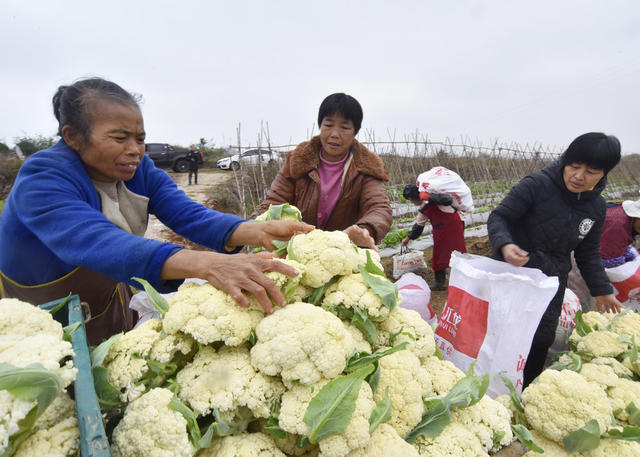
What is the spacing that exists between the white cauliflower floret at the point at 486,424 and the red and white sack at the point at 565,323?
1810 millimetres

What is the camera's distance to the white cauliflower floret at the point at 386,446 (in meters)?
0.96

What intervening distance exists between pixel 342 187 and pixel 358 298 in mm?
1372

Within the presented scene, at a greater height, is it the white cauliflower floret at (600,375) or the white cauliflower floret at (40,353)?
the white cauliflower floret at (40,353)

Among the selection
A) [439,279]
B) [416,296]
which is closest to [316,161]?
[416,296]

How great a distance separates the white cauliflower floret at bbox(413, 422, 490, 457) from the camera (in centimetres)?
104

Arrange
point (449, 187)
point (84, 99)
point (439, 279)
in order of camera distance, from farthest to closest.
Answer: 1. point (439, 279)
2. point (449, 187)
3. point (84, 99)

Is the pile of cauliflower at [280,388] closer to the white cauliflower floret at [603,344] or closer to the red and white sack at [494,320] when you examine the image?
the red and white sack at [494,320]

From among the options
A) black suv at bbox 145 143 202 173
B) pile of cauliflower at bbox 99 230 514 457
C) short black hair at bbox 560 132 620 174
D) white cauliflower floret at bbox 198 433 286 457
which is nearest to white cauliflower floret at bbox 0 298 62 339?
pile of cauliflower at bbox 99 230 514 457

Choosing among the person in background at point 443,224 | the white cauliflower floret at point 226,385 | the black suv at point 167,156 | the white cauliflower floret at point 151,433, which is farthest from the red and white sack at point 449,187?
the black suv at point 167,156

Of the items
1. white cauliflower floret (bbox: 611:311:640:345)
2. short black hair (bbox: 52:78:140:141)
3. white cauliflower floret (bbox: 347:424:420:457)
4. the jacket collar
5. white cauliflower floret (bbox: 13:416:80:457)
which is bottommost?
white cauliflower floret (bbox: 611:311:640:345)

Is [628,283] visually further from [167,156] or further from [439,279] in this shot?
[167,156]

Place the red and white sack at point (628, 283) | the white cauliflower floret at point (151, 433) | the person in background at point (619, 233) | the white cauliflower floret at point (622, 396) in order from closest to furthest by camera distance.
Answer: the white cauliflower floret at point (151, 433)
the white cauliflower floret at point (622, 396)
the red and white sack at point (628, 283)
the person in background at point (619, 233)

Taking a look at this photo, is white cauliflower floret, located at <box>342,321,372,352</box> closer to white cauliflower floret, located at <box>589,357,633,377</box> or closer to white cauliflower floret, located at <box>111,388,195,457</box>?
white cauliflower floret, located at <box>111,388,195,457</box>

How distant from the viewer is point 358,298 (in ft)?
3.93
